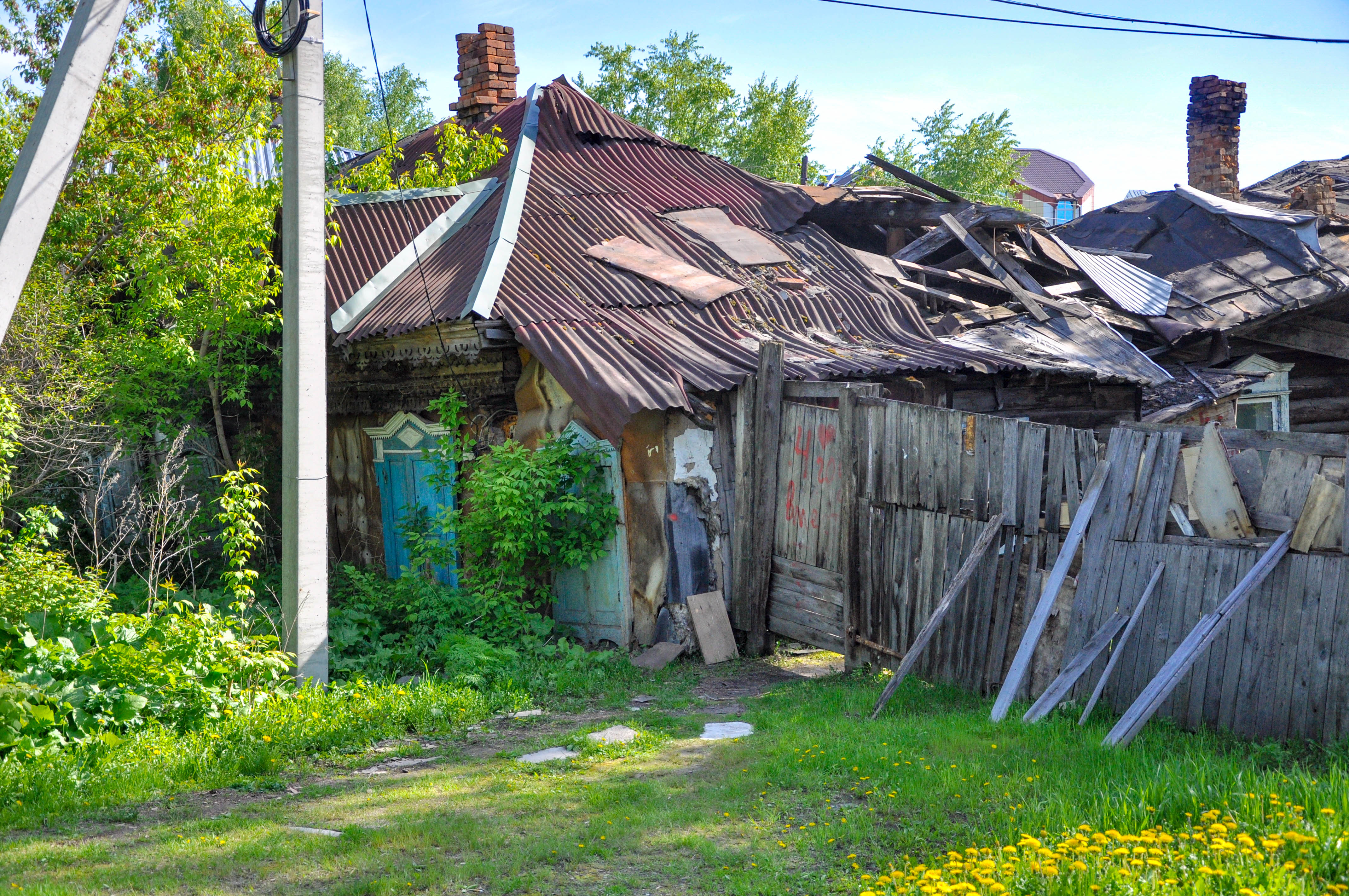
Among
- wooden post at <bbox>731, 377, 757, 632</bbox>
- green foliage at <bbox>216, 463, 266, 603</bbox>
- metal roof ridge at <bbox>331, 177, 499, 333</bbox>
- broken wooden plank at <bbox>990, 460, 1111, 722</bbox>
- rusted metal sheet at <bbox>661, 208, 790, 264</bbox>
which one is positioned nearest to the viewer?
broken wooden plank at <bbox>990, 460, 1111, 722</bbox>

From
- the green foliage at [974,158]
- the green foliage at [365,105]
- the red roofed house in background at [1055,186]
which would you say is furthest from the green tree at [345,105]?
the red roofed house in background at [1055,186]

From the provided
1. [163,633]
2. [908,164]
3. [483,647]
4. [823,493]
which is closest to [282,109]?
[163,633]

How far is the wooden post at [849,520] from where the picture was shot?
7.88 meters

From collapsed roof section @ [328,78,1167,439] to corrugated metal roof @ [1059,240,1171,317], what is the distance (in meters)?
1.00

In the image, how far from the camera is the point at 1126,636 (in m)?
5.57

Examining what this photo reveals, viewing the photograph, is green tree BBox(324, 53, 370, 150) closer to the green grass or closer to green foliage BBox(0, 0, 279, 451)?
green foliage BBox(0, 0, 279, 451)

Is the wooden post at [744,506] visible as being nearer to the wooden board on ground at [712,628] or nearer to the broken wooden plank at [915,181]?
the wooden board on ground at [712,628]

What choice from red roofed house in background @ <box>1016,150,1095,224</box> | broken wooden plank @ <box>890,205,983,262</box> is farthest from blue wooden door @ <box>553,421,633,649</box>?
red roofed house in background @ <box>1016,150,1095,224</box>

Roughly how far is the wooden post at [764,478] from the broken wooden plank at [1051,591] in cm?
298

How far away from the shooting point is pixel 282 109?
7.38 m

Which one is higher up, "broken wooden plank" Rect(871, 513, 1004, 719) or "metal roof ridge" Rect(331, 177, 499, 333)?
"metal roof ridge" Rect(331, 177, 499, 333)

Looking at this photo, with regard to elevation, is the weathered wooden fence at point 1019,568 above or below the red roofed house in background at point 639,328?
below

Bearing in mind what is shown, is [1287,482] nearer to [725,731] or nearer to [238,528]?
[725,731]

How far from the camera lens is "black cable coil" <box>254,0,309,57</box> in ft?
23.2
